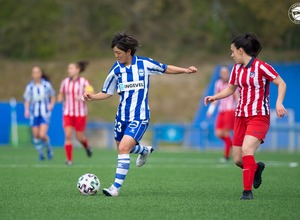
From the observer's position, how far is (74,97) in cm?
1641

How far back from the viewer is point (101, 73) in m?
37.2

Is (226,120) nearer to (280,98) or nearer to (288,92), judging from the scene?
(280,98)

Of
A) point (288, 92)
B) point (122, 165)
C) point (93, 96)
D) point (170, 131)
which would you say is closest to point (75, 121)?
point (93, 96)

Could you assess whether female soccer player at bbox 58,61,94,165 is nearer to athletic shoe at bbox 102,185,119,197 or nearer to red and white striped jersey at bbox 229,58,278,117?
athletic shoe at bbox 102,185,119,197

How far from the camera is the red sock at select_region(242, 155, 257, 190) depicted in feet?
30.5

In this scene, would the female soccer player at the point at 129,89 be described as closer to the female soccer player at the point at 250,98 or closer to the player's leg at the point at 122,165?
the player's leg at the point at 122,165

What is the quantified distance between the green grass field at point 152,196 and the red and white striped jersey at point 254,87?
109 cm

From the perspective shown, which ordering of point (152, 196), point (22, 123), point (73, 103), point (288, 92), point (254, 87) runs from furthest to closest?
1. point (288, 92)
2. point (22, 123)
3. point (73, 103)
4. point (152, 196)
5. point (254, 87)

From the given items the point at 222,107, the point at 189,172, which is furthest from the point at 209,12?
the point at 189,172

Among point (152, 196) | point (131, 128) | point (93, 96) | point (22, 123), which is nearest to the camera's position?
point (152, 196)

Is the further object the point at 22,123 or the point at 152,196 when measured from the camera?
the point at 22,123

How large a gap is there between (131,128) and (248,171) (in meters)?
1.58

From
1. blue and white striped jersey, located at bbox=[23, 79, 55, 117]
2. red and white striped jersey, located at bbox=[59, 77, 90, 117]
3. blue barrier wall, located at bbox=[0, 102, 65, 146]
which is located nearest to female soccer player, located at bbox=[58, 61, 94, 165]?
red and white striped jersey, located at bbox=[59, 77, 90, 117]

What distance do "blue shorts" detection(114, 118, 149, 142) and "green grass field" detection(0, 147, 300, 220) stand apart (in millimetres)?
757
